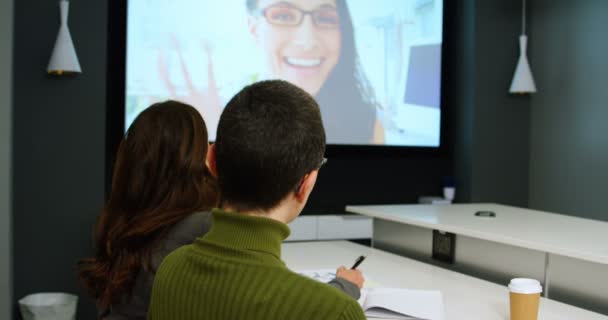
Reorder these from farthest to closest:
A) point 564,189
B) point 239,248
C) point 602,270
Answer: point 564,189, point 602,270, point 239,248

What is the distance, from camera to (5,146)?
2.88 metres

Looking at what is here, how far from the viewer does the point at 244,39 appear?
3639 millimetres

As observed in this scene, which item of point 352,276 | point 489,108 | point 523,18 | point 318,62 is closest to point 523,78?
point 489,108

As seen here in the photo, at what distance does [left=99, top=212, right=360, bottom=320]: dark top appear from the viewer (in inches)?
51.9

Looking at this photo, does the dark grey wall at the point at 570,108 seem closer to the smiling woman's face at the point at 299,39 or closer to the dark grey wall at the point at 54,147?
the smiling woman's face at the point at 299,39

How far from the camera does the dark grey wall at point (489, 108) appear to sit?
13.9 feet

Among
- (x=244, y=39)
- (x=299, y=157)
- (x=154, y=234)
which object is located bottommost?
(x=154, y=234)

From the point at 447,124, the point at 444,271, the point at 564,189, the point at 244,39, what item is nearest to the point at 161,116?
the point at 444,271

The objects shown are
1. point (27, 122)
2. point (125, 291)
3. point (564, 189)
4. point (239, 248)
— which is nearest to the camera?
point (239, 248)

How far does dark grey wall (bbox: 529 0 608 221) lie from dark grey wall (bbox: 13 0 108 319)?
9.90 feet

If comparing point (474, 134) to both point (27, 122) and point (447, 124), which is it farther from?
point (27, 122)

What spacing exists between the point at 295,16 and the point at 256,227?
3.09 meters

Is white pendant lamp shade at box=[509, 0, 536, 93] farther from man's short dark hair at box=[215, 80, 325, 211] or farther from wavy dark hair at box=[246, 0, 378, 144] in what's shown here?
man's short dark hair at box=[215, 80, 325, 211]

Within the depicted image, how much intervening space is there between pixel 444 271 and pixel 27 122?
2.25m
